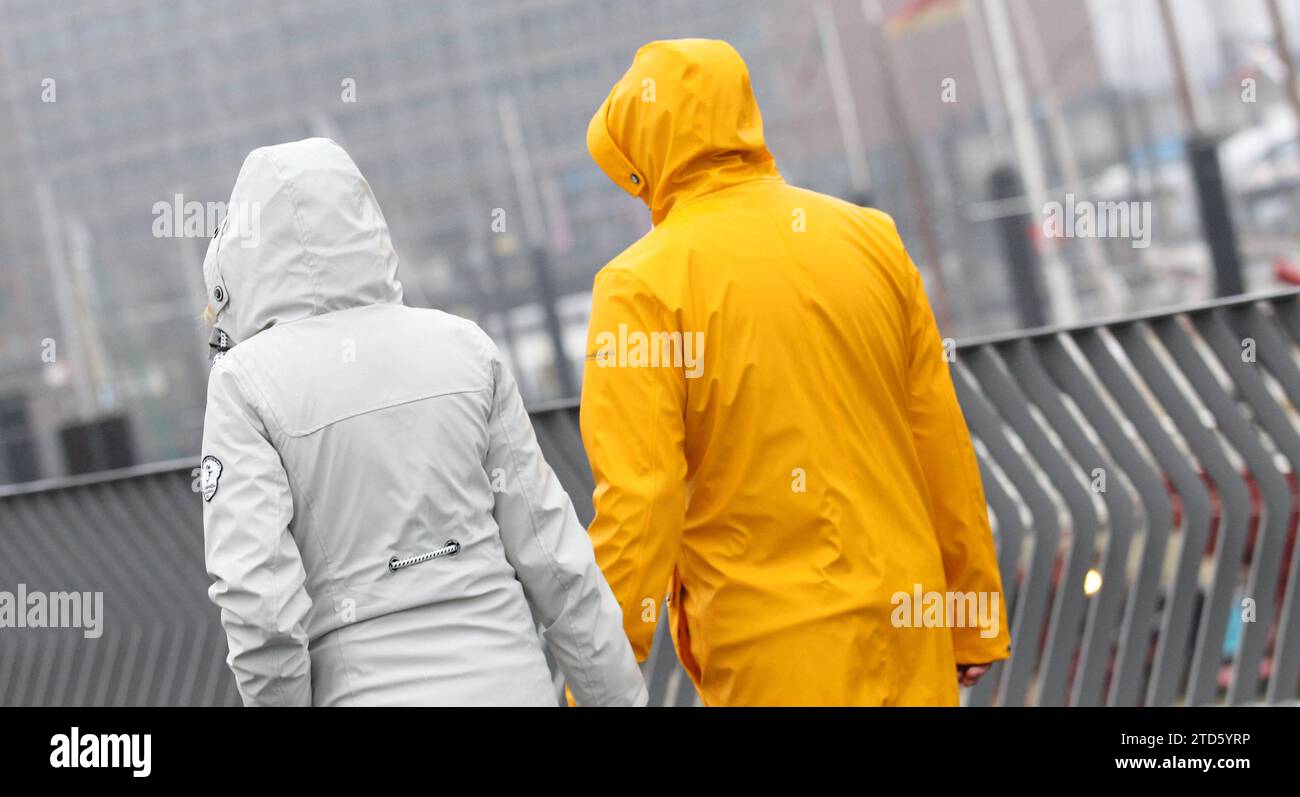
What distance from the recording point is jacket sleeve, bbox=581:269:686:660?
2.53m

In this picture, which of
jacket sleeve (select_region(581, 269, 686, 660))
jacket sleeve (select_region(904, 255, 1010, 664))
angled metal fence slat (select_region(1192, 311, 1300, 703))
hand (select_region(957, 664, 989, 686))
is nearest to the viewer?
jacket sleeve (select_region(581, 269, 686, 660))

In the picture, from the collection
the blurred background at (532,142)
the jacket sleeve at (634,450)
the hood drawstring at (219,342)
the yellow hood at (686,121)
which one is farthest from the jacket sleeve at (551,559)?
the blurred background at (532,142)

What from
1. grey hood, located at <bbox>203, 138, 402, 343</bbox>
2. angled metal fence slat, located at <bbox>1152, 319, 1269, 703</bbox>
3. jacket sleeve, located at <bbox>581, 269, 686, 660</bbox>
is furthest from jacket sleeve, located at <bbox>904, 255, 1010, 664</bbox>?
angled metal fence slat, located at <bbox>1152, 319, 1269, 703</bbox>

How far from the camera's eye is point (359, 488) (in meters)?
2.25

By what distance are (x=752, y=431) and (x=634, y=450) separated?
215 millimetres

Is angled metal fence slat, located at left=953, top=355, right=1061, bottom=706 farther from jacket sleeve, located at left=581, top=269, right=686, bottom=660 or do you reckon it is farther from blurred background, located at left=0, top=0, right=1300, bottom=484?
blurred background, located at left=0, top=0, right=1300, bottom=484

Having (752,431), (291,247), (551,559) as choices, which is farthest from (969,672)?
(291,247)

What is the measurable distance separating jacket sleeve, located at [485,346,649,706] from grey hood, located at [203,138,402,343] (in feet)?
0.87

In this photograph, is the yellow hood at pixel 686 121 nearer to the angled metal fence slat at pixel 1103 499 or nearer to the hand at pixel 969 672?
the hand at pixel 969 672

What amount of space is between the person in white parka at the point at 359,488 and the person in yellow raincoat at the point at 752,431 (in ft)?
A: 0.68

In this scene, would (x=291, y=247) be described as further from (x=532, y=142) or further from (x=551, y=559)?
(x=532, y=142)

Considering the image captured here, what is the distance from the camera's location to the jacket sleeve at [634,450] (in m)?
2.53
